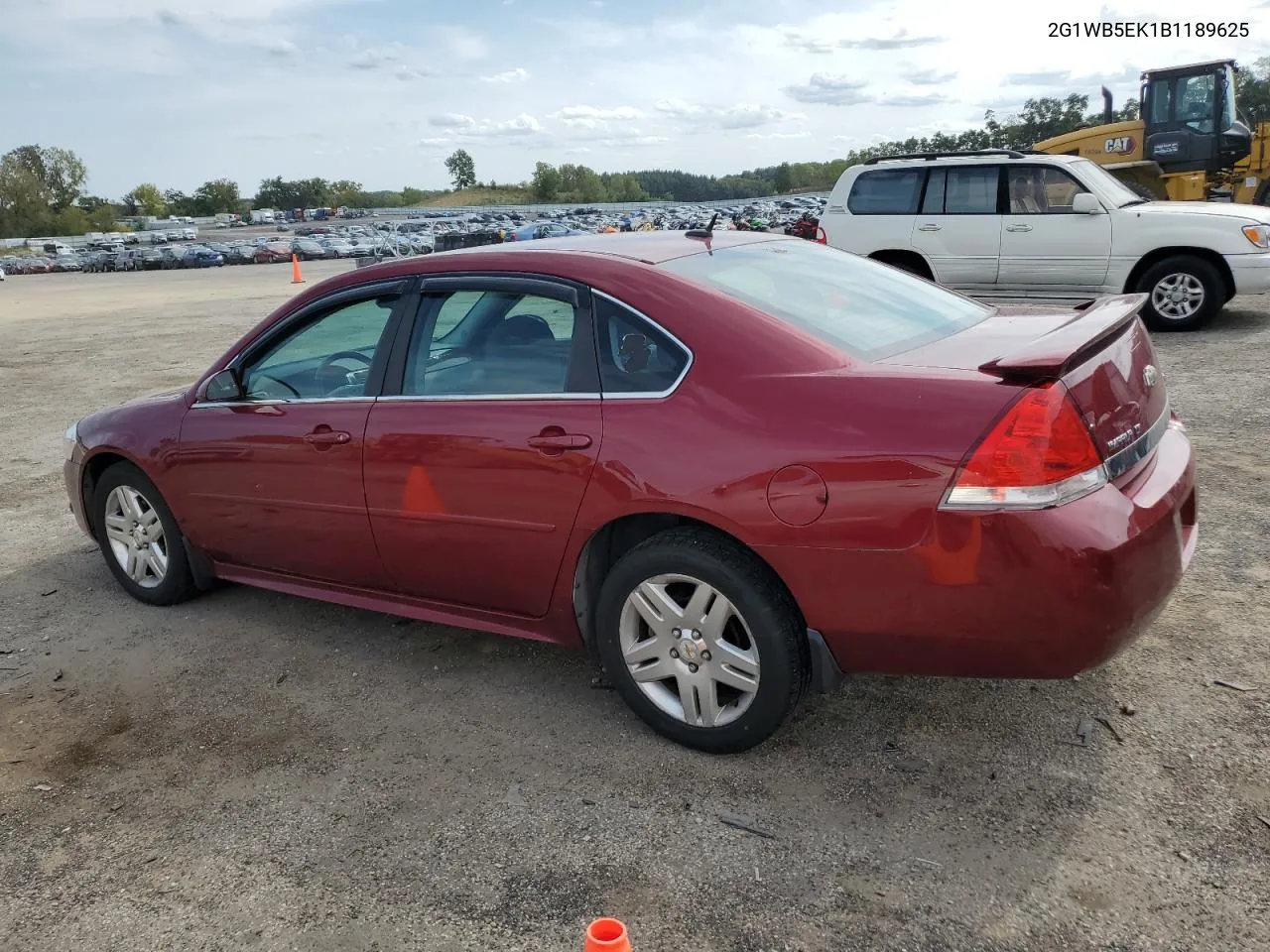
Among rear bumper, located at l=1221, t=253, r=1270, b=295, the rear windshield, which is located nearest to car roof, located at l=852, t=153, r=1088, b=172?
rear bumper, located at l=1221, t=253, r=1270, b=295

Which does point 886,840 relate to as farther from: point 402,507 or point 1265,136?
point 1265,136

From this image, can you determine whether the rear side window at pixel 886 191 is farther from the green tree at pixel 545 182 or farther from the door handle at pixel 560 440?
the green tree at pixel 545 182

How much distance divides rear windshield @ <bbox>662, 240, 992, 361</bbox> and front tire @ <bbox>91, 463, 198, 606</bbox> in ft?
8.79

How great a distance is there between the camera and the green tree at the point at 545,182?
176625 mm

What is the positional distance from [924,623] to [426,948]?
1498 mm

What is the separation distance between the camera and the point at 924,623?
269 centimetres

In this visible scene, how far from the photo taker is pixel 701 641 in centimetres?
303

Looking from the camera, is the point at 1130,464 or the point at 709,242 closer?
the point at 1130,464

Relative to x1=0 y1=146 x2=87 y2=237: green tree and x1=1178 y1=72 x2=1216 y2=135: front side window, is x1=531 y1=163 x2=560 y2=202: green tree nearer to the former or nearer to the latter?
x1=0 y1=146 x2=87 y2=237: green tree

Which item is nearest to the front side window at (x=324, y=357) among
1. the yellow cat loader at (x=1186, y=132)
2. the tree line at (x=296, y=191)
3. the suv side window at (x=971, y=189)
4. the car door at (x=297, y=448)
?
the car door at (x=297, y=448)

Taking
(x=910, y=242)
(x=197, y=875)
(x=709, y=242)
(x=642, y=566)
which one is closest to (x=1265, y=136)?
(x=910, y=242)

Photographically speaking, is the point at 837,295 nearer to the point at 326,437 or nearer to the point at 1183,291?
the point at 326,437

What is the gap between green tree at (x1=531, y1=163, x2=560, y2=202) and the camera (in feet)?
579

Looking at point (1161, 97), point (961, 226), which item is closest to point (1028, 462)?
point (961, 226)
